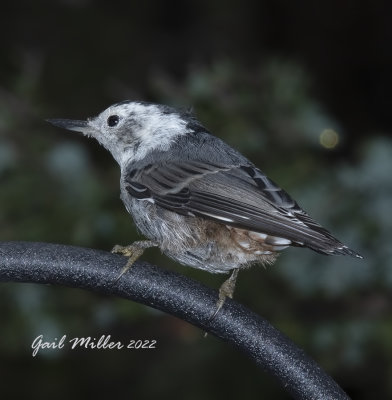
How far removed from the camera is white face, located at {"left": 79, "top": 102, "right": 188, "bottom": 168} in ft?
8.64

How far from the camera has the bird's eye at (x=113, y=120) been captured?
2683mm

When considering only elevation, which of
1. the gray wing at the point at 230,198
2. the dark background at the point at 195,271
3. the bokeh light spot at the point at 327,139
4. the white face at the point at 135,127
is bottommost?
the gray wing at the point at 230,198

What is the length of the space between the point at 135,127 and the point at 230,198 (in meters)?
0.52

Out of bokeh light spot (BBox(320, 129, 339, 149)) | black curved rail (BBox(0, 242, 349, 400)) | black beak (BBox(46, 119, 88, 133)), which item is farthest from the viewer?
bokeh light spot (BBox(320, 129, 339, 149))

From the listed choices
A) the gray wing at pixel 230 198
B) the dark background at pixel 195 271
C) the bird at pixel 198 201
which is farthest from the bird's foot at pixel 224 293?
the dark background at pixel 195 271

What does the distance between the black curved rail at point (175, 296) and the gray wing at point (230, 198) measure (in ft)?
0.77

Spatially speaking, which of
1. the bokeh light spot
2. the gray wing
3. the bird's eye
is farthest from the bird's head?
the bokeh light spot

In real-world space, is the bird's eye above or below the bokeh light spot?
below

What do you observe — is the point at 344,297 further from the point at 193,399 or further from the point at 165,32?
the point at 165,32

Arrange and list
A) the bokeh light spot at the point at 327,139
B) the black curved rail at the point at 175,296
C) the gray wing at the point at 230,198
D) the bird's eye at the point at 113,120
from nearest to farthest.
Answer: the black curved rail at the point at 175,296, the gray wing at the point at 230,198, the bird's eye at the point at 113,120, the bokeh light spot at the point at 327,139

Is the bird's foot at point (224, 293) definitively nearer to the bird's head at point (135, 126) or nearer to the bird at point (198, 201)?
the bird at point (198, 201)

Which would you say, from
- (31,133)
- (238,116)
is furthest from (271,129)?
(31,133)

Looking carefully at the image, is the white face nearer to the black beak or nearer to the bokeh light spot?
the black beak

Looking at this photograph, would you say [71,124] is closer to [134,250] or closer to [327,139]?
[134,250]
